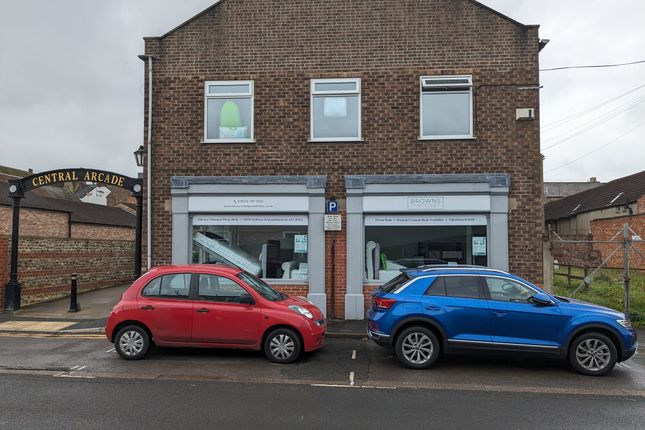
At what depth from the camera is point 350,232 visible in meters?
11.3

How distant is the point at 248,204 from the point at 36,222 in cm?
1687

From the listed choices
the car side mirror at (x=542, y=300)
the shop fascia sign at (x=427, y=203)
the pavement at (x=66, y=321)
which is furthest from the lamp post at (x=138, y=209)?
the car side mirror at (x=542, y=300)

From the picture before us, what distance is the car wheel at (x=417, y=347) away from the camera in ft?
23.8

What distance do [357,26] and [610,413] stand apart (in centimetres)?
935

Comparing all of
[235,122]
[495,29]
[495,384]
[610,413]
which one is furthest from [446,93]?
[610,413]

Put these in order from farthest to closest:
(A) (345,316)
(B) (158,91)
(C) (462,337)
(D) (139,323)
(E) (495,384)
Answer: (B) (158,91), (A) (345,316), (D) (139,323), (C) (462,337), (E) (495,384)

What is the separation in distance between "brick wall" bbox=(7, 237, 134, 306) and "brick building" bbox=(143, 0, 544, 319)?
501 cm

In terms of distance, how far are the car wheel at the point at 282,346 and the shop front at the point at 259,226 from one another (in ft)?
12.2

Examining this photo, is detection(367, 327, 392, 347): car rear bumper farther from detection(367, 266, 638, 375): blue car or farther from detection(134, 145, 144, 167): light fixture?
detection(134, 145, 144, 167): light fixture

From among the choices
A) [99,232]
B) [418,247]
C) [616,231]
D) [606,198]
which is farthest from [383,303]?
[606,198]

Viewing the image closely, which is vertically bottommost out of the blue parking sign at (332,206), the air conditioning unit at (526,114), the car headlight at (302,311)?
the car headlight at (302,311)

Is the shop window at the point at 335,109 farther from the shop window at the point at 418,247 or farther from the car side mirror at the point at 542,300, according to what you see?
the car side mirror at the point at 542,300

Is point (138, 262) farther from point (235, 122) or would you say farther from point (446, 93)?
point (446, 93)

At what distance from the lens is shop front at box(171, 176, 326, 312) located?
11.3 metres
